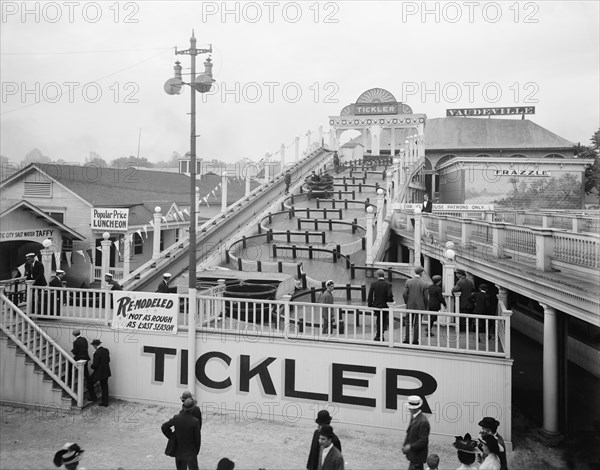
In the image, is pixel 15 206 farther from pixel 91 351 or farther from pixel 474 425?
pixel 474 425

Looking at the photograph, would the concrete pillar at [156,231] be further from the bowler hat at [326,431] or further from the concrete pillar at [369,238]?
the bowler hat at [326,431]

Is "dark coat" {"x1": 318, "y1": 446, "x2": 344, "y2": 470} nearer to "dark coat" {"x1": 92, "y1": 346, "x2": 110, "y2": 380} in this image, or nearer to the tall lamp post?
the tall lamp post

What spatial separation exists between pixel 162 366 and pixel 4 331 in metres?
3.45

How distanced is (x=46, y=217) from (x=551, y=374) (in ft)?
54.0

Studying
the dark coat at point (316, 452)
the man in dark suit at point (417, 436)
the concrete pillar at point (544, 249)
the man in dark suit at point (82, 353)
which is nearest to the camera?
the dark coat at point (316, 452)

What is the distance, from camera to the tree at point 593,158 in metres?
46.0

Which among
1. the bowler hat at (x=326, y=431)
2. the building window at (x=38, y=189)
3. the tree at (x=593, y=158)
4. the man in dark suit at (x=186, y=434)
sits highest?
the tree at (x=593, y=158)

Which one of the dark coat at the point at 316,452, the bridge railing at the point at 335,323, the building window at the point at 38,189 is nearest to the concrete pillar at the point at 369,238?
the bridge railing at the point at 335,323

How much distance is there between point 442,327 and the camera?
41.8 ft

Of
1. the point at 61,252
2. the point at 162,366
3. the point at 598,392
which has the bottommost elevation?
the point at 598,392

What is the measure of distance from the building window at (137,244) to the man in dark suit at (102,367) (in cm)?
1226

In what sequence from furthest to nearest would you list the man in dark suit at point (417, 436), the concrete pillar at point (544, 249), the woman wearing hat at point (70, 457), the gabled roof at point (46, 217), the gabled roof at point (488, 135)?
the gabled roof at point (488, 135) → the gabled roof at point (46, 217) → the concrete pillar at point (544, 249) → the man in dark suit at point (417, 436) → the woman wearing hat at point (70, 457)

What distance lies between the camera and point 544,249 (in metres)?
10.2

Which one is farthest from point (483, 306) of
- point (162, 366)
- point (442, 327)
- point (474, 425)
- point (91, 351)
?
point (91, 351)
